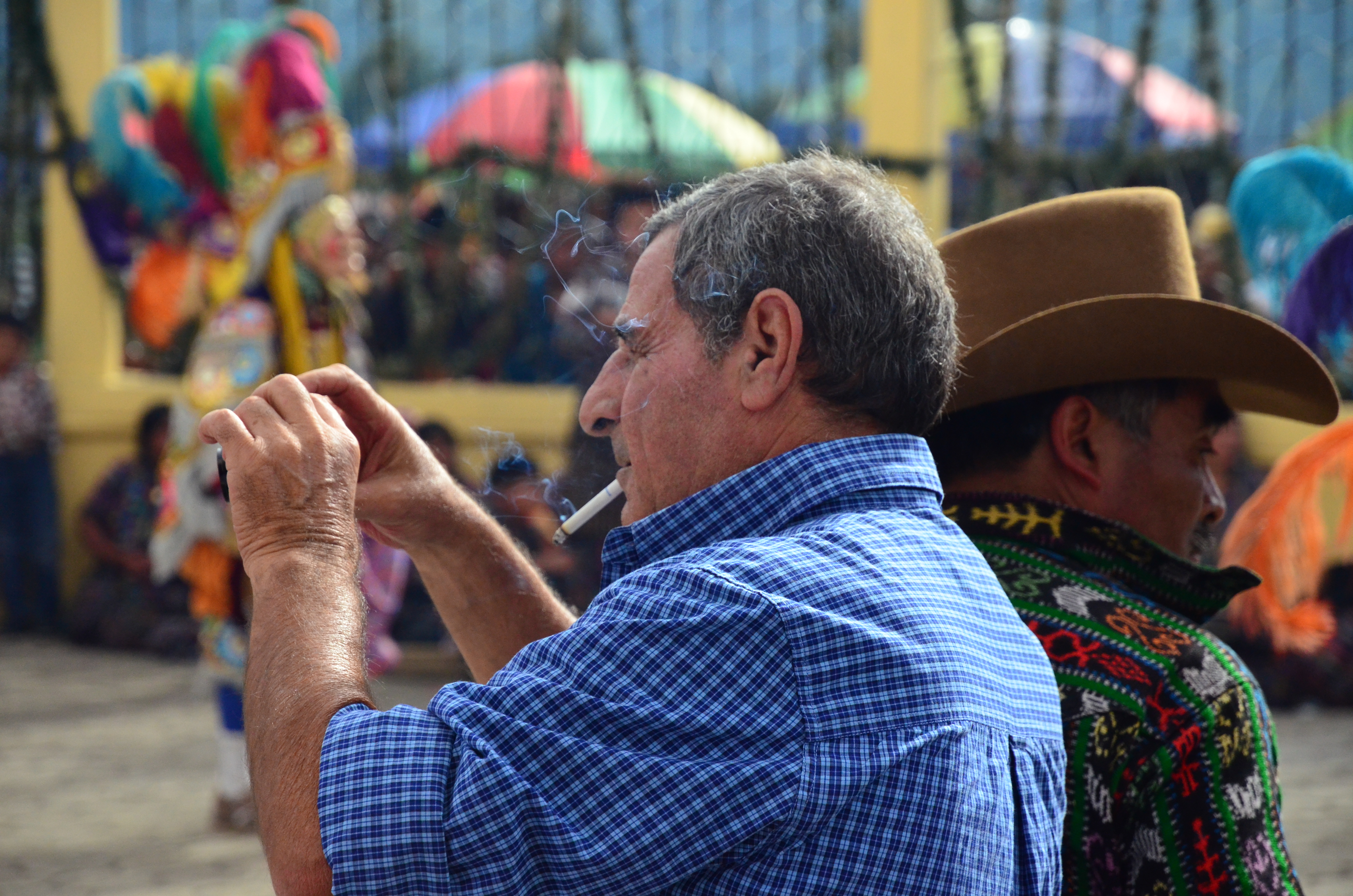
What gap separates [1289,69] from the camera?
625 centimetres

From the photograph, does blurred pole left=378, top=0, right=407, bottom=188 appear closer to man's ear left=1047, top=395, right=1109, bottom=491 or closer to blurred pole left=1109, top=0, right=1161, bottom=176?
blurred pole left=1109, top=0, right=1161, bottom=176

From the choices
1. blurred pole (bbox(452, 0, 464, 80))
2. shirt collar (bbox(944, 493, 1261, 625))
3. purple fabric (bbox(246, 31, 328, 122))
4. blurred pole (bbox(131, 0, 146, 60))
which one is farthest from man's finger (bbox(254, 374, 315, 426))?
blurred pole (bbox(131, 0, 146, 60))

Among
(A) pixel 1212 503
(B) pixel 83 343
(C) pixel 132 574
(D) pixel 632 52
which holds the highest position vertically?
(D) pixel 632 52

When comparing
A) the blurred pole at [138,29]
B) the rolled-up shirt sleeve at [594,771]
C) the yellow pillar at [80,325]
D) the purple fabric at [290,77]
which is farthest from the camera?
the blurred pole at [138,29]

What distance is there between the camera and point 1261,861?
1337 millimetres

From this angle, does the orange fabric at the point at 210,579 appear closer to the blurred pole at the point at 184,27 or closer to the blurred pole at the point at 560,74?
the blurred pole at the point at 560,74

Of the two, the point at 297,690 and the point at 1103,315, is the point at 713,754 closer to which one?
the point at 297,690

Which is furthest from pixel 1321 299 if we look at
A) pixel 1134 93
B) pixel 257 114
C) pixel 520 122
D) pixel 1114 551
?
pixel 520 122

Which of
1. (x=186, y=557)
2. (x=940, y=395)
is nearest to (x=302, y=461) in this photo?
(x=940, y=395)

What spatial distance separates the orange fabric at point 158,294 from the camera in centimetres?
712

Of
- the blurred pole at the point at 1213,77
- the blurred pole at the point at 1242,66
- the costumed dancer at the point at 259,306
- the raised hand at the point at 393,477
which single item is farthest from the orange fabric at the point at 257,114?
the blurred pole at the point at 1242,66

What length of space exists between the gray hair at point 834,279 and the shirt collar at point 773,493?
0.05 m

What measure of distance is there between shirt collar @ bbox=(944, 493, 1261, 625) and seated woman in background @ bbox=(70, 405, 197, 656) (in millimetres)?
5749

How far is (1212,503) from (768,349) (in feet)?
2.78
